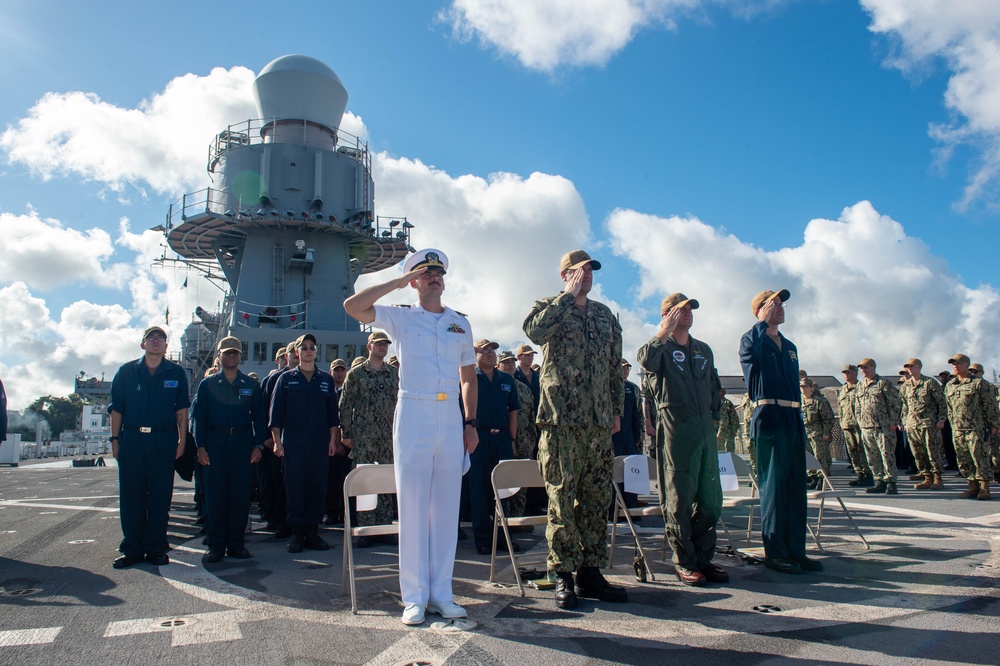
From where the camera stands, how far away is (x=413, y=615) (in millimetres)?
3391

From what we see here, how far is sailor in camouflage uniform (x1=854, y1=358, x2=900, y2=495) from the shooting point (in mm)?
9883

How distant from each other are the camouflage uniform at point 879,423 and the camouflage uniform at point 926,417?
1.07ft

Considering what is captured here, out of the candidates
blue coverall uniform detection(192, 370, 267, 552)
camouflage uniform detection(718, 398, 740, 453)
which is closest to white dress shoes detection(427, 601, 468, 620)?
blue coverall uniform detection(192, 370, 267, 552)

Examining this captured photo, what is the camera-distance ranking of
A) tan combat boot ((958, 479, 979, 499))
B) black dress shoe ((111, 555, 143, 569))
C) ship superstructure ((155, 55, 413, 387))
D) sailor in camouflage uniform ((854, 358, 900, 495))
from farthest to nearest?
1. ship superstructure ((155, 55, 413, 387))
2. sailor in camouflage uniform ((854, 358, 900, 495))
3. tan combat boot ((958, 479, 979, 499))
4. black dress shoe ((111, 555, 143, 569))

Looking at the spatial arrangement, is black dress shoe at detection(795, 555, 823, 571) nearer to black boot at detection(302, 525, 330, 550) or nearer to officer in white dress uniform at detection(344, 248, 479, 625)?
officer in white dress uniform at detection(344, 248, 479, 625)

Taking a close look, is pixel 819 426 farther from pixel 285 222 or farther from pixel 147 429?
pixel 285 222

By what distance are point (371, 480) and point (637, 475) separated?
6.93 feet

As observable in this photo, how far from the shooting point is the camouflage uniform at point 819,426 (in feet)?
35.4

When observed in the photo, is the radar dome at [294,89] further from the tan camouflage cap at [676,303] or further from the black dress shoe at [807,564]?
the black dress shoe at [807,564]

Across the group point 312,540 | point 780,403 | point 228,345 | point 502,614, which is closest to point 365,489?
point 502,614

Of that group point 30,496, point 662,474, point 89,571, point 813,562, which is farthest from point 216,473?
point 30,496

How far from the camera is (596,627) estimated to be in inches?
130

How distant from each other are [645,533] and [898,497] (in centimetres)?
487

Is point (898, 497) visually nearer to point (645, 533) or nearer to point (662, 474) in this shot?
point (645, 533)
